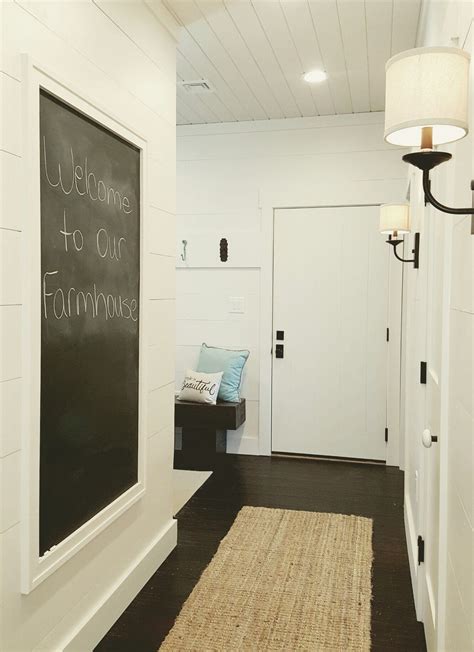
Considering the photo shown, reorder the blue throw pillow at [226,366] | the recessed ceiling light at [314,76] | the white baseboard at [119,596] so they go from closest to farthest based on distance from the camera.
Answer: the white baseboard at [119,596]
the recessed ceiling light at [314,76]
the blue throw pillow at [226,366]

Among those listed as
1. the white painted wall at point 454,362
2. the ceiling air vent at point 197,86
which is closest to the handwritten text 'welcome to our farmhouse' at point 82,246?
the white painted wall at point 454,362

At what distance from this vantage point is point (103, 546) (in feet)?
7.21

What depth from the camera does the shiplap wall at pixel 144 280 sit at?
1570 mm

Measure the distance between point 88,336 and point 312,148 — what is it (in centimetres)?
313

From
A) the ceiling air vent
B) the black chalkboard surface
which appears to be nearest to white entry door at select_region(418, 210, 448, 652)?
the black chalkboard surface

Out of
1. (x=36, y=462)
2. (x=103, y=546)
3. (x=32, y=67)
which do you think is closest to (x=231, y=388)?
(x=103, y=546)

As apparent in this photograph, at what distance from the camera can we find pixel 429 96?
3.73 ft

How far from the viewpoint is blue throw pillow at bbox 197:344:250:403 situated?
4.55m

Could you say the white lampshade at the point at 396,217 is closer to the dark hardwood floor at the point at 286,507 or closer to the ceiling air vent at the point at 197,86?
the ceiling air vent at the point at 197,86

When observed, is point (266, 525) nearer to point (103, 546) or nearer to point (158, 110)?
point (103, 546)

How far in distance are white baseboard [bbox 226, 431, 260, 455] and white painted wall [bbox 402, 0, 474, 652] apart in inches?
96.3

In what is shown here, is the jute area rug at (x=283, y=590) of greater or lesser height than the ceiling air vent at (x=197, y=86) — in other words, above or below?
below

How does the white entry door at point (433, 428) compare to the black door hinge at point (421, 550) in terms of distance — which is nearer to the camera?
the white entry door at point (433, 428)

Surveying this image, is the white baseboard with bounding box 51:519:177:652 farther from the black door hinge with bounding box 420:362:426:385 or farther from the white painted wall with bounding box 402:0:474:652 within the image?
the black door hinge with bounding box 420:362:426:385
